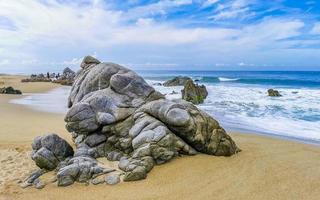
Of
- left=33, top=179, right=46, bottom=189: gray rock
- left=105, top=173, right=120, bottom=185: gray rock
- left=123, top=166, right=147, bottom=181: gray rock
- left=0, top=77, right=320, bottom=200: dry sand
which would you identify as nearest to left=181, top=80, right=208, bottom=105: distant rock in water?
left=0, top=77, right=320, bottom=200: dry sand

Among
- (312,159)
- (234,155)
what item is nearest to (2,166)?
(234,155)

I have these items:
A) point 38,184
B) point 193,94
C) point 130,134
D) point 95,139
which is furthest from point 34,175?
point 193,94

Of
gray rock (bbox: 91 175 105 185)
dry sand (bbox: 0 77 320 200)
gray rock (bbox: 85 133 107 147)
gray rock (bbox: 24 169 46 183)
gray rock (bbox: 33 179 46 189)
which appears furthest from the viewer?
gray rock (bbox: 85 133 107 147)

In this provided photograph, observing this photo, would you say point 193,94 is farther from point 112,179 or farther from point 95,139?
point 112,179

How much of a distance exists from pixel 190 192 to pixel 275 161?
372 cm

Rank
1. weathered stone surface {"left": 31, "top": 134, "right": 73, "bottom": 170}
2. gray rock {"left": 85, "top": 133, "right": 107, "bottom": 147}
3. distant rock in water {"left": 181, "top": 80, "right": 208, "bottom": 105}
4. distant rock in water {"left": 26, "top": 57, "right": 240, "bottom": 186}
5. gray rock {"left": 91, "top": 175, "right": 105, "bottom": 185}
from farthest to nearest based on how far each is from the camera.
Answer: distant rock in water {"left": 181, "top": 80, "right": 208, "bottom": 105} < gray rock {"left": 85, "top": 133, "right": 107, "bottom": 147} < weathered stone surface {"left": 31, "top": 134, "right": 73, "bottom": 170} < distant rock in water {"left": 26, "top": 57, "right": 240, "bottom": 186} < gray rock {"left": 91, "top": 175, "right": 105, "bottom": 185}

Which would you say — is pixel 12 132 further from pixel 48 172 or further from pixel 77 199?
pixel 77 199

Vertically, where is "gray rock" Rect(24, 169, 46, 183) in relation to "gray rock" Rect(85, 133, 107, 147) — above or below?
below

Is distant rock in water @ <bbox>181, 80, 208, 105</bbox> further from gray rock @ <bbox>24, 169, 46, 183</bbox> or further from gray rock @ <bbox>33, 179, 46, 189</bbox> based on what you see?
gray rock @ <bbox>33, 179, 46, 189</bbox>

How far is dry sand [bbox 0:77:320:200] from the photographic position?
821 centimetres

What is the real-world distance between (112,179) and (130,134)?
210 centimetres

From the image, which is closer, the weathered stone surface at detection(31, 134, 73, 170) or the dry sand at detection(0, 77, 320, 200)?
the dry sand at detection(0, 77, 320, 200)

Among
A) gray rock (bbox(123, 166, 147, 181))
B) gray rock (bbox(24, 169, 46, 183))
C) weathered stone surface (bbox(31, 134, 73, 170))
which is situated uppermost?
weathered stone surface (bbox(31, 134, 73, 170))

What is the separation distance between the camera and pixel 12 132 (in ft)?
51.4
